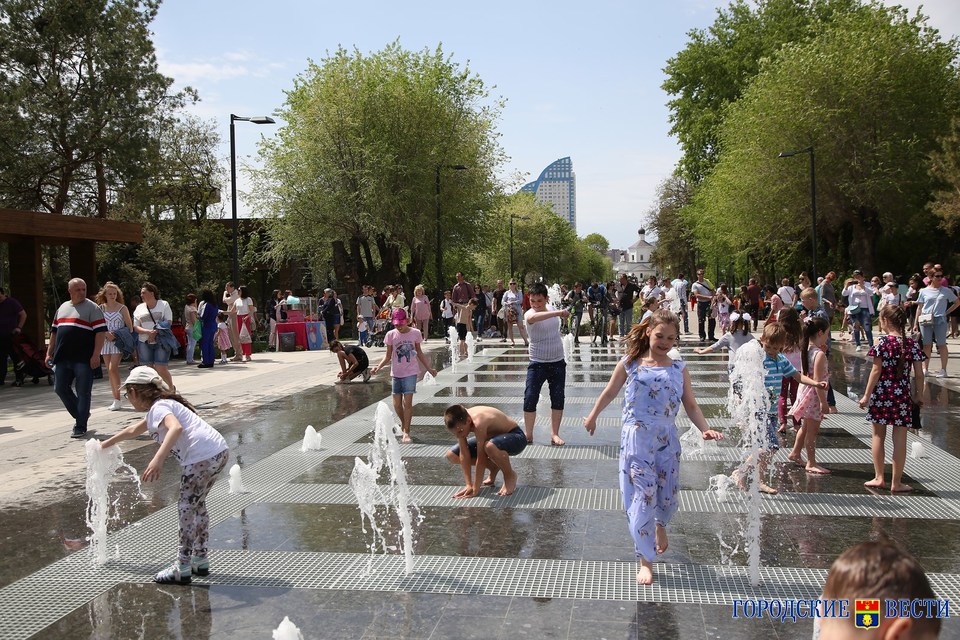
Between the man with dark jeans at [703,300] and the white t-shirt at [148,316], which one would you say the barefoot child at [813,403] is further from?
the man with dark jeans at [703,300]

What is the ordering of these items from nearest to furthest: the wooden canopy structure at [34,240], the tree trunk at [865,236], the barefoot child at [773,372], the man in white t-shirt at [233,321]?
the barefoot child at [773,372], the wooden canopy structure at [34,240], the man in white t-shirt at [233,321], the tree trunk at [865,236]

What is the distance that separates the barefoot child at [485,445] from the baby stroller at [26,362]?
1215 centimetres

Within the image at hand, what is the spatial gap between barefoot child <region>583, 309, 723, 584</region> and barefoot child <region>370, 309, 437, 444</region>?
15.2ft

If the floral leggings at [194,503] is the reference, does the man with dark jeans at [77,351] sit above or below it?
above

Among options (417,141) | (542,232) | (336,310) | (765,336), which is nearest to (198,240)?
(417,141)

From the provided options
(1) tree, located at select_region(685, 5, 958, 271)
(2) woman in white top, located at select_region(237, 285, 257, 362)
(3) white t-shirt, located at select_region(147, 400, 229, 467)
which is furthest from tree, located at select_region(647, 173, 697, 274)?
(3) white t-shirt, located at select_region(147, 400, 229, 467)

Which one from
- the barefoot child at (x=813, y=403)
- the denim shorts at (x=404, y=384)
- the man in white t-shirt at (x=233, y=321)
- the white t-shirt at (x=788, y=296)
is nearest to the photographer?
the barefoot child at (x=813, y=403)

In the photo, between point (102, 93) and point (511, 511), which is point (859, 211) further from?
point (511, 511)

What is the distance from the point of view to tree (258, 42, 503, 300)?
3588 centimetres

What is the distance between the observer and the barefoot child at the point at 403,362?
9.44 metres

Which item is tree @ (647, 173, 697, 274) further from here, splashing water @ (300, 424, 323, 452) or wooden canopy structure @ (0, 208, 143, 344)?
splashing water @ (300, 424, 323, 452)

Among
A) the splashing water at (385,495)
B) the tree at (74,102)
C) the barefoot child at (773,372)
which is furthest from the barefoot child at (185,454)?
the tree at (74,102)

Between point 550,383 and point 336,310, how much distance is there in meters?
17.5

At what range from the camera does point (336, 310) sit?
→ 85.0ft
